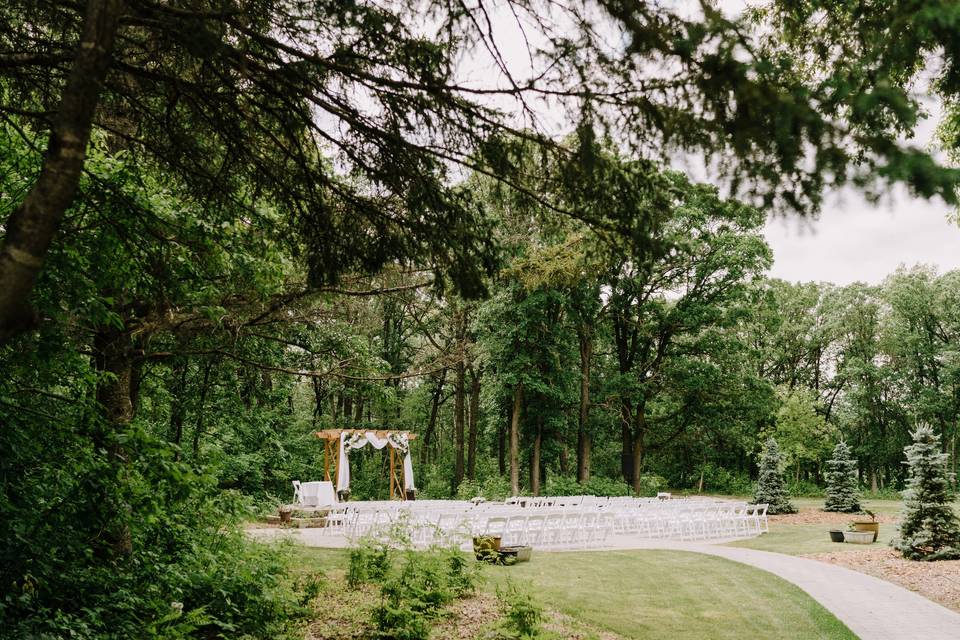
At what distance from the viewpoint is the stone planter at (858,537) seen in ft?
49.5

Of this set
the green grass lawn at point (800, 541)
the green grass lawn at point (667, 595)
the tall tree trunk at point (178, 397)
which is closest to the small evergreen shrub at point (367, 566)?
the green grass lawn at point (667, 595)

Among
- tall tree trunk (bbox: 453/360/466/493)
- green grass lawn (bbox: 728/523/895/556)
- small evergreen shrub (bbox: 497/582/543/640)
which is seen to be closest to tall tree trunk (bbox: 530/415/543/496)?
tall tree trunk (bbox: 453/360/466/493)

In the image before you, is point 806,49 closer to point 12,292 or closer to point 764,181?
point 764,181

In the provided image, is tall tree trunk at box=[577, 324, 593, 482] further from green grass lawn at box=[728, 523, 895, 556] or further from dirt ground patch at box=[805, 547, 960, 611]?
dirt ground patch at box=[805, 547, 960, 611]

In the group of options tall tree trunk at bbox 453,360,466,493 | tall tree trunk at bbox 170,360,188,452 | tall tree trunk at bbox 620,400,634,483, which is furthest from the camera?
tall tree trunk at bbox 453,360,466,493

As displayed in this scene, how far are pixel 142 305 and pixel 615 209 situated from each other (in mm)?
5883

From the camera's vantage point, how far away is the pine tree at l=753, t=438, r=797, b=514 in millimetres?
23141

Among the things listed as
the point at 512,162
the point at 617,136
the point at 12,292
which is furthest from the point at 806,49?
the point at 12,292

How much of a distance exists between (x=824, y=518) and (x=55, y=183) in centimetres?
2418

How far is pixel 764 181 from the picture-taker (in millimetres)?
3051

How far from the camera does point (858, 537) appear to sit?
49.8 feet

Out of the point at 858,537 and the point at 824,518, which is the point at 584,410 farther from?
the point at 858,537

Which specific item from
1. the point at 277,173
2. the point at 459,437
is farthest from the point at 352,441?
the point at 277,173

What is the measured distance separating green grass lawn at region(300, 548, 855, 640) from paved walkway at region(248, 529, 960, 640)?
311 millimetres
